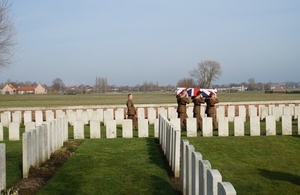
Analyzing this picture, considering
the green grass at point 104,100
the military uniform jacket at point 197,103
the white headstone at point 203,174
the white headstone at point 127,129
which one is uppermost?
the military uniform jacket at point 197,103

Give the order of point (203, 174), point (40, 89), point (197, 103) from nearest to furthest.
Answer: point (203, 174) < point (197, 103) < point (40, 89)

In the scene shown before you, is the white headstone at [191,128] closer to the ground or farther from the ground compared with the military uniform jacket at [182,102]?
closer to the ground

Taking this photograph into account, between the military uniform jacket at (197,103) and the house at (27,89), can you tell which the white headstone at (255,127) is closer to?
the military uniform jacket at (197,103)

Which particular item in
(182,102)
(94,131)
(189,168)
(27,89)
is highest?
(182,102)

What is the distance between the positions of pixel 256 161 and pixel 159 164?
2.43 metres

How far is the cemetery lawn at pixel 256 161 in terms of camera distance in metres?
8.81

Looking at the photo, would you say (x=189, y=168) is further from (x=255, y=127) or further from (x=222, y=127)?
(x=255, y=127)

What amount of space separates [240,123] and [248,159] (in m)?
4.91

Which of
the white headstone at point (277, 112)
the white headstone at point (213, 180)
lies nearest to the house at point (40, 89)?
the white headstone at point (277, 112)

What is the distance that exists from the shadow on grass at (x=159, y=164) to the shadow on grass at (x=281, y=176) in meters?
1.92

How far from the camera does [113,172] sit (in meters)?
10.2

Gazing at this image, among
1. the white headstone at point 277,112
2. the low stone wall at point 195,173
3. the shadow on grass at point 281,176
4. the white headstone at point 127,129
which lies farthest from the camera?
the white headstone at point 277,112

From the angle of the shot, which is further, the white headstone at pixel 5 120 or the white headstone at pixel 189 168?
the white headstone at pixel 5 120

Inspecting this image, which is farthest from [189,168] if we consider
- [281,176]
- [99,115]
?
[99,115]
